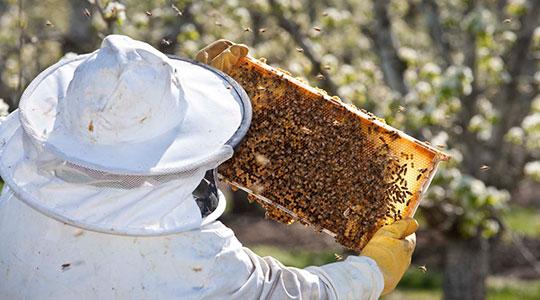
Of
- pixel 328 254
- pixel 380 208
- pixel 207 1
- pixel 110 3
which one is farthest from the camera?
pixel 328 254

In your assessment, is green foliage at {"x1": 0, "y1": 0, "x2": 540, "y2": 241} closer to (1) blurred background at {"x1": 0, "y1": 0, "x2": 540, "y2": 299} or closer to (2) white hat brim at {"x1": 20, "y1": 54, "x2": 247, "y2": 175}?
(1) blurred background at {"x1": 0, "y1": 0, "x2": 540, "y2": 299}

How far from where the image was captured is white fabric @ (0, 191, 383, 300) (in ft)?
10.4

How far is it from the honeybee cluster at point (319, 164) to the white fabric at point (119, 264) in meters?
0.58

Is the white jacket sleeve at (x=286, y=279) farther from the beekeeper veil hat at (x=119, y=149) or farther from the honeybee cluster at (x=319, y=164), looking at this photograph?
the honeybee cluster at (x=319, y=164)

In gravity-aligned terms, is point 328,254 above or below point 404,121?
below

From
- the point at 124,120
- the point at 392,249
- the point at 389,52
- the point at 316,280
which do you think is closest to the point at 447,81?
the point at 389,52

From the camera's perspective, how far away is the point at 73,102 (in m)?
3.10

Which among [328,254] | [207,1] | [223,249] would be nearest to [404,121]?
[207,1]

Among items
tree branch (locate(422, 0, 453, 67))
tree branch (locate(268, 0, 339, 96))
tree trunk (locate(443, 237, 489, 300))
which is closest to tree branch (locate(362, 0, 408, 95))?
tree branch (locate(422, 0, 453, 67))

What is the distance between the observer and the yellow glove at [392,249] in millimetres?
3576

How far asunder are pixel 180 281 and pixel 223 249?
17 cm

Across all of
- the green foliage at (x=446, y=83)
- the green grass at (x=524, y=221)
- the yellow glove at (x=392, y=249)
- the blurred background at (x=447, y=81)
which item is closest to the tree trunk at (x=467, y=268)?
the blurred background at (x=447, y=81)

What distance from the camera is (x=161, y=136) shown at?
124 inches

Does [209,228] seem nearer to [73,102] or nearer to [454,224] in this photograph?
[73,102]
